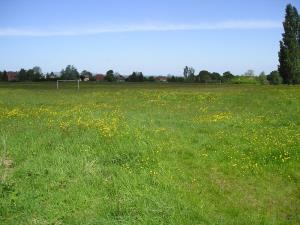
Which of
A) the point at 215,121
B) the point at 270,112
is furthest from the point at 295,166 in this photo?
the point at 270,112

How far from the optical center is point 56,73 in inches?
4737

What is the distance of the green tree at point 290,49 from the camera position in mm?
74188

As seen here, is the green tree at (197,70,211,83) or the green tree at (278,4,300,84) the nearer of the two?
the green tree at (278,4,300,84)

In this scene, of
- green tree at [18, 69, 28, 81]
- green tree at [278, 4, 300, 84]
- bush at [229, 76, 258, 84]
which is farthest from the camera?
green tree at [18, 69, 28, 81]

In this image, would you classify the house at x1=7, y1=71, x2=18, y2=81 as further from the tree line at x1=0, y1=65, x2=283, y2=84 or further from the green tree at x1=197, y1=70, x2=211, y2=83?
the green tree at x1=197, y1=70, x2=211, y2=83

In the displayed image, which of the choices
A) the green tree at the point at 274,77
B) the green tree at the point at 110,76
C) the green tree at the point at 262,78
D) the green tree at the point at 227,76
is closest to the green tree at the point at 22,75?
the green tree at the point at 110,76

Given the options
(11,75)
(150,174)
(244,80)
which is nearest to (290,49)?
(244,80)

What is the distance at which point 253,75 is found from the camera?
113m

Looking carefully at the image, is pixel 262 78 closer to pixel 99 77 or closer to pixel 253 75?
pixel 253 75

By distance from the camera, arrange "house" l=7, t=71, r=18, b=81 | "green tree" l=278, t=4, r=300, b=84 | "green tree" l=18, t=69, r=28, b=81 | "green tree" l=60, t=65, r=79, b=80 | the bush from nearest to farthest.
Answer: "green tree" l=278, t=4, r=300, b=84
the bush
"green tree" l=60, t=65, r=79, b=80
"green tree" l=18, t=69, r=28, b=81
"house" l=7, t=71, r=18, b=81

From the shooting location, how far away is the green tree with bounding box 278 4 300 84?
243 feet

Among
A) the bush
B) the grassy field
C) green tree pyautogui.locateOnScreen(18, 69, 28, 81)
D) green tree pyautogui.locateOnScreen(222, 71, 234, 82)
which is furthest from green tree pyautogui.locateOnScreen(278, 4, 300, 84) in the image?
green tree pyautogui.locateOnScreen(18, 69, 28, 81)

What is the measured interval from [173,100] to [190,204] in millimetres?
26929

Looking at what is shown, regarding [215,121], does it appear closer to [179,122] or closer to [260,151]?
[179,122]
